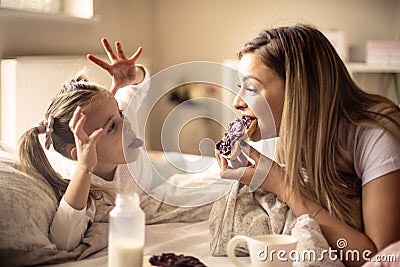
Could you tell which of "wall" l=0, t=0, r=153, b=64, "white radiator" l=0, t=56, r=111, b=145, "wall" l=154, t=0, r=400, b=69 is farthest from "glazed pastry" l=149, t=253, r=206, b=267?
"wall" l=154, t=0, r=400, b=69

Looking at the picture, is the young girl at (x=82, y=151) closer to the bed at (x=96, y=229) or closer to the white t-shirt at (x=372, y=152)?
the bed at (x=96, y=229)

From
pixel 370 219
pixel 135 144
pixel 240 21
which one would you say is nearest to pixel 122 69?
pixel 135 144

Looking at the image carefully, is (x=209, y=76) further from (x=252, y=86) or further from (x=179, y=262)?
(x=179, y=262)

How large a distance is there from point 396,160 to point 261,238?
0.34m

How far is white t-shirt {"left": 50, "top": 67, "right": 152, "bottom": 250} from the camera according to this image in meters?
1.37

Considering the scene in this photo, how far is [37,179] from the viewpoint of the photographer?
1428mm

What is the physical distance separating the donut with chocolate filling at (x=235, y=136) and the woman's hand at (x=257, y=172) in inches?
0.6

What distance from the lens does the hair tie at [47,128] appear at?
147 cm

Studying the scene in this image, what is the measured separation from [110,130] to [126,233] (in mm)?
484

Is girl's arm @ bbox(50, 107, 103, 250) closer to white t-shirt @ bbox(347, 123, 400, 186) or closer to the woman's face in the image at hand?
the woman's face

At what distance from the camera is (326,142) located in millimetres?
1274

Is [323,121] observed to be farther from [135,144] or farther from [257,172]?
[135,144]

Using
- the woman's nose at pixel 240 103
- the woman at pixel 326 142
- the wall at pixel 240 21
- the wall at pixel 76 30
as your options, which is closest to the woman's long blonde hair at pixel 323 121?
the woman at pixel 326 142

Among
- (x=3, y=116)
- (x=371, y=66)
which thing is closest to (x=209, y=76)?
(x=3, y=116)
